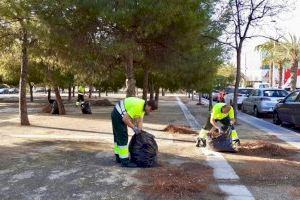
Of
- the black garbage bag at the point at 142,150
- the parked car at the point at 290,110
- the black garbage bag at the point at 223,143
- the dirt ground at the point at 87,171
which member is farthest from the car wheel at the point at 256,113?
the black garbage bag at the point at 142,150

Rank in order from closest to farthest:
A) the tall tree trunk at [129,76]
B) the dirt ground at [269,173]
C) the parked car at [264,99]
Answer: the dirt ground at [269,173], the tall tree trunk at [129,76], the parked car at [264,99]

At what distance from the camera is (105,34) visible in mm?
13656

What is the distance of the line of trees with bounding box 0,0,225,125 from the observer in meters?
12.4

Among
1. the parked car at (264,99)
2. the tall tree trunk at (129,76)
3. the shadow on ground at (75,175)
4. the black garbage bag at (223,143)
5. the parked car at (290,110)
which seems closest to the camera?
the shadow on ground at (75,175)

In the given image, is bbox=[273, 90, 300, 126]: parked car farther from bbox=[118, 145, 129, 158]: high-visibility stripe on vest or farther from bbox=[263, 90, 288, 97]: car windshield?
bbox=[118, 145, 129, 158]: high-visibility stripe on vest

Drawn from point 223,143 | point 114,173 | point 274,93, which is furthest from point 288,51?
point 114,173

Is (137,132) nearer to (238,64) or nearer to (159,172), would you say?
(159,172)

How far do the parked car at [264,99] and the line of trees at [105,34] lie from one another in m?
5.78

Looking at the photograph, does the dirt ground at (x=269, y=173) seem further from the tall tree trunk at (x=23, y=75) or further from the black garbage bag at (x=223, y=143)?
the tall tree trunk at (x=23, y=75)

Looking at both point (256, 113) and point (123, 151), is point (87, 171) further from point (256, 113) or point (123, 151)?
point (256, 113)

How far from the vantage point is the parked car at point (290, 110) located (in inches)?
618

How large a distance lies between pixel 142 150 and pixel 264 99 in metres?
14.8

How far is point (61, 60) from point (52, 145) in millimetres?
5216

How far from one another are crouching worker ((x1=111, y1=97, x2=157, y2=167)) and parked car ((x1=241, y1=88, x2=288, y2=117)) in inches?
564
